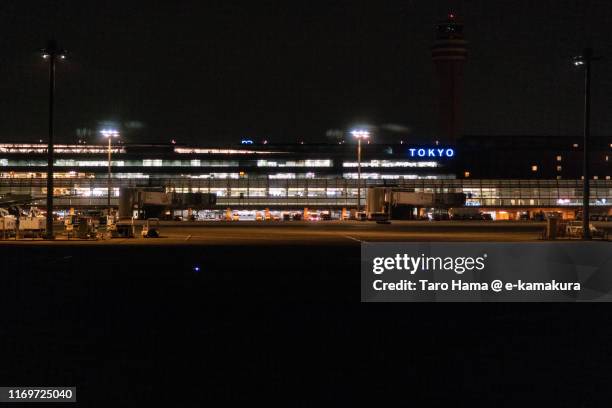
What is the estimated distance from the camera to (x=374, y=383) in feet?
36.3

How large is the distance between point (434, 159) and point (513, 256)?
148511 mm

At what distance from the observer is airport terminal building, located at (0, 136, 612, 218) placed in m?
139

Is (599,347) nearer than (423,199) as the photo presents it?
Yes

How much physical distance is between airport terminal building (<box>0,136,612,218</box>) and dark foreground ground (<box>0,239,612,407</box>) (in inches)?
4422

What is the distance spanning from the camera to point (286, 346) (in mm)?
13742

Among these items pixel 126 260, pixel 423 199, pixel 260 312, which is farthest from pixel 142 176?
pixel 260 312

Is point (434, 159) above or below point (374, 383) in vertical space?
above

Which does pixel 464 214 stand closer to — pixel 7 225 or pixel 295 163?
pixel 295 163

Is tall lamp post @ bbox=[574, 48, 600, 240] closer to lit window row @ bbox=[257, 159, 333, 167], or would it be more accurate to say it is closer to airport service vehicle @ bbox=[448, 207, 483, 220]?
airport service vehicle @ bbox=[448, 207, 483, 220]

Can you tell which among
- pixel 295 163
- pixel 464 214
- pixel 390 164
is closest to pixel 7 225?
pixel 464 214

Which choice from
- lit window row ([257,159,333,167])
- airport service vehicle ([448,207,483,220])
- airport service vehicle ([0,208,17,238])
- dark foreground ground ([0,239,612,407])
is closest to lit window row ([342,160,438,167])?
lit window row ([257,159,333,167])

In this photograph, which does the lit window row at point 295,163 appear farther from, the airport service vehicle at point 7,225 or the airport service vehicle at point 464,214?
the airport service vehicle at point 7,225

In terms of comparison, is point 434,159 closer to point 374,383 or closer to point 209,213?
point 209,213

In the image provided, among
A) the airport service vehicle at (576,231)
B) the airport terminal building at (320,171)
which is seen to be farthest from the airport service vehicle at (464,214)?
the airport service vehicle at (576,231)
